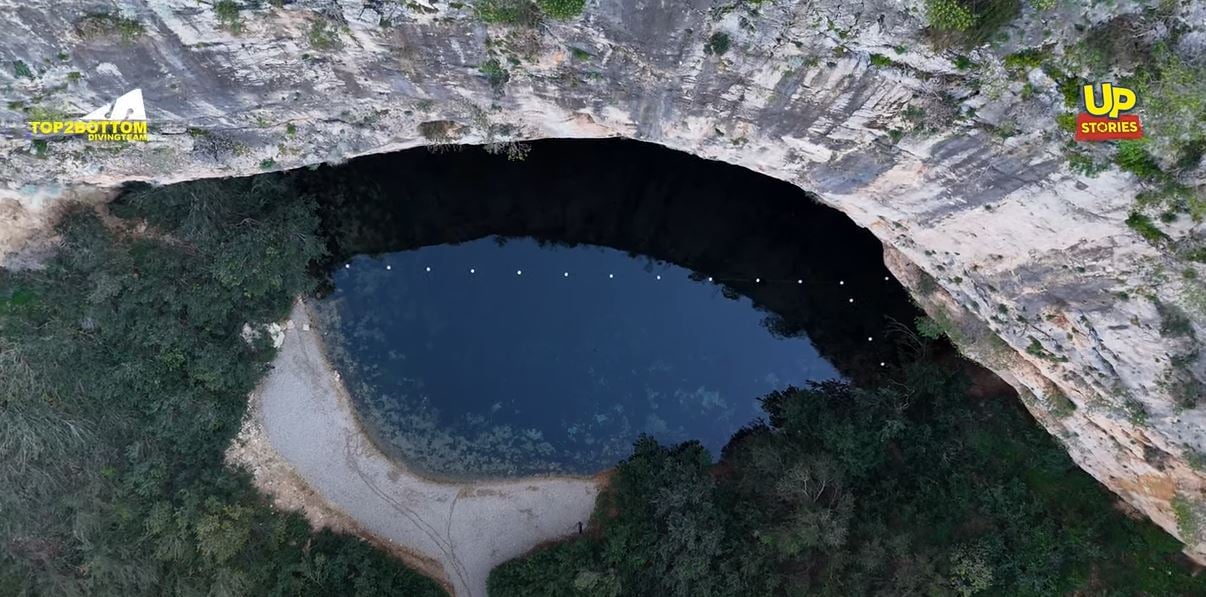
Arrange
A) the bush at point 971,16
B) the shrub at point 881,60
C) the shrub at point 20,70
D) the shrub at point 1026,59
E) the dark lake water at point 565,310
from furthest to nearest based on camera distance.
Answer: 1. the dark lake water at point 565,310
2. the shrub at point 20,70
3. the shrub at point 881,60
4. the shrub at point 1026,59
5. the bush at point 971,16

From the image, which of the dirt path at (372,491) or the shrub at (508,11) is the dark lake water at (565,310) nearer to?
the dirt path at (372,491)

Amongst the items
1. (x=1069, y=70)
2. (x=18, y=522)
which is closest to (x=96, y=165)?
(x=18, y=522)

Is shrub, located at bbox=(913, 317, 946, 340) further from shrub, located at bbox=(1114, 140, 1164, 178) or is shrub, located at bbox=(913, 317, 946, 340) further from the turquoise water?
shrub, located at bbox=(1114, 140, 1164, 178)

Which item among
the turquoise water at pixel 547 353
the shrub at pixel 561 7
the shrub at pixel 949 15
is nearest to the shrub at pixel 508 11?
the shrub at pixel 561 7

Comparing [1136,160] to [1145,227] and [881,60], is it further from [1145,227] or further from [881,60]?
[881,60]

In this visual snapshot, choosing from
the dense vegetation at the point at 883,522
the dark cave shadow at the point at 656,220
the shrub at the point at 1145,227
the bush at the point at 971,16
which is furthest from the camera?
the dark cave shadow at the point at 656,220

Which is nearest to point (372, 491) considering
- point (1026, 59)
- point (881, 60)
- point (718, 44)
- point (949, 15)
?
point (718, 44)
